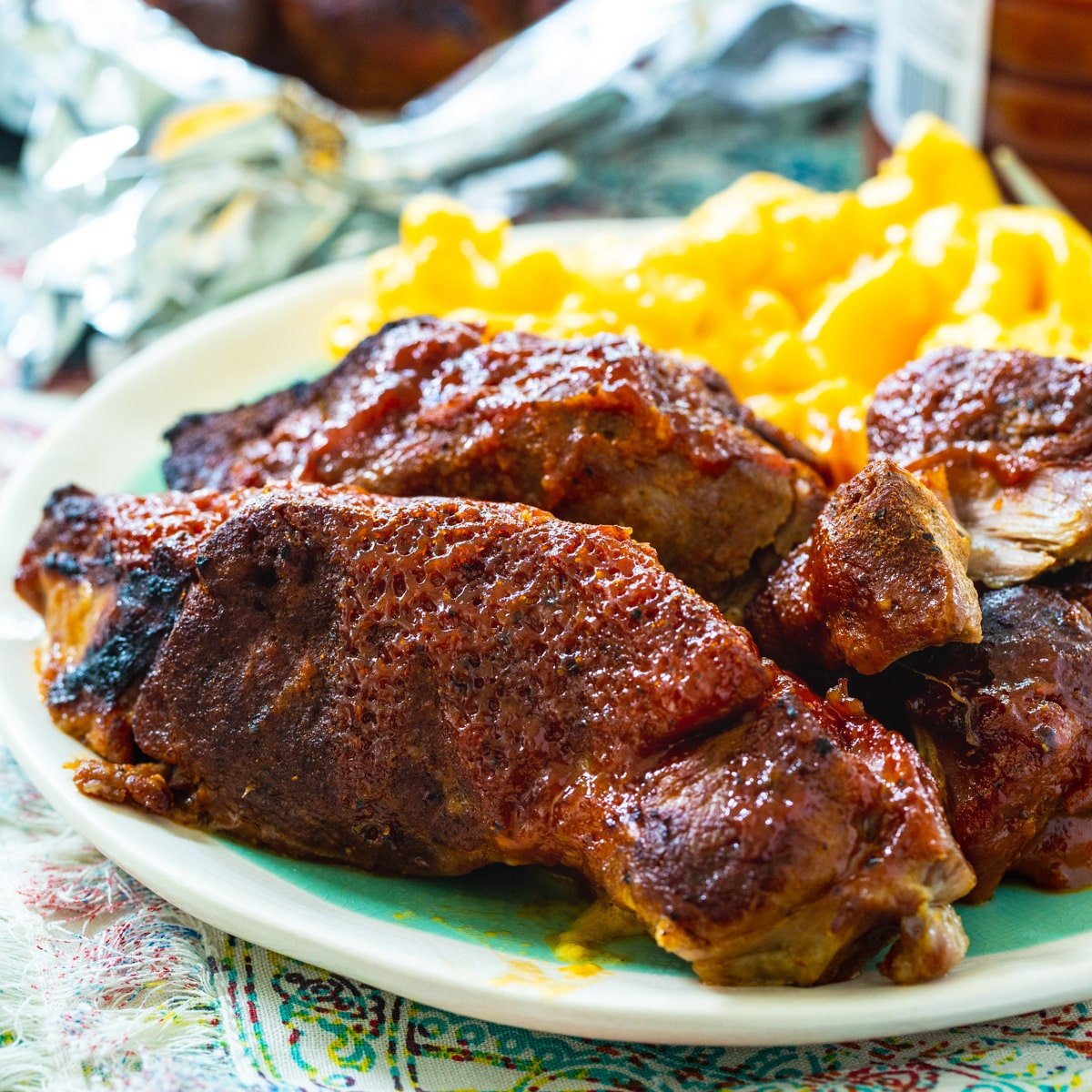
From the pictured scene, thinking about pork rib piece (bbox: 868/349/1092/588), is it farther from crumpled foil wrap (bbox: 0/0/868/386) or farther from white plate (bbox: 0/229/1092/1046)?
crumpled foil wrap (bbox: 0/0/868/386)

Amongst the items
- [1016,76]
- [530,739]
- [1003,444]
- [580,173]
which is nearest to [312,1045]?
[530,739]

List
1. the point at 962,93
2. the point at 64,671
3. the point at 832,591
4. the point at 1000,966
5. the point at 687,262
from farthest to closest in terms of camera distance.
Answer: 1. the point at 962,93
2. the point at 687,262
3. the point at 64,671
4. the point at 832,591
5. the point at 1000,966

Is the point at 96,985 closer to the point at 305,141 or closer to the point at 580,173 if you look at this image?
the point at 305,141

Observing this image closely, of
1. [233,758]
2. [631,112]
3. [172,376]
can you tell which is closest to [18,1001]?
[233,758]

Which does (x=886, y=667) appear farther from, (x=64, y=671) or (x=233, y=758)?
(x=64, y=671)

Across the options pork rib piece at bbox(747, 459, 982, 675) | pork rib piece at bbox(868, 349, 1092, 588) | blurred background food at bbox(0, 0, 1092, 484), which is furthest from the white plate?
blurred background food at bbox(0, 0, 1092, 484)

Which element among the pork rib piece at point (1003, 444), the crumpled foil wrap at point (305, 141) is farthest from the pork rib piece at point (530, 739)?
the crumpled foil wrap at point (305, 141)
